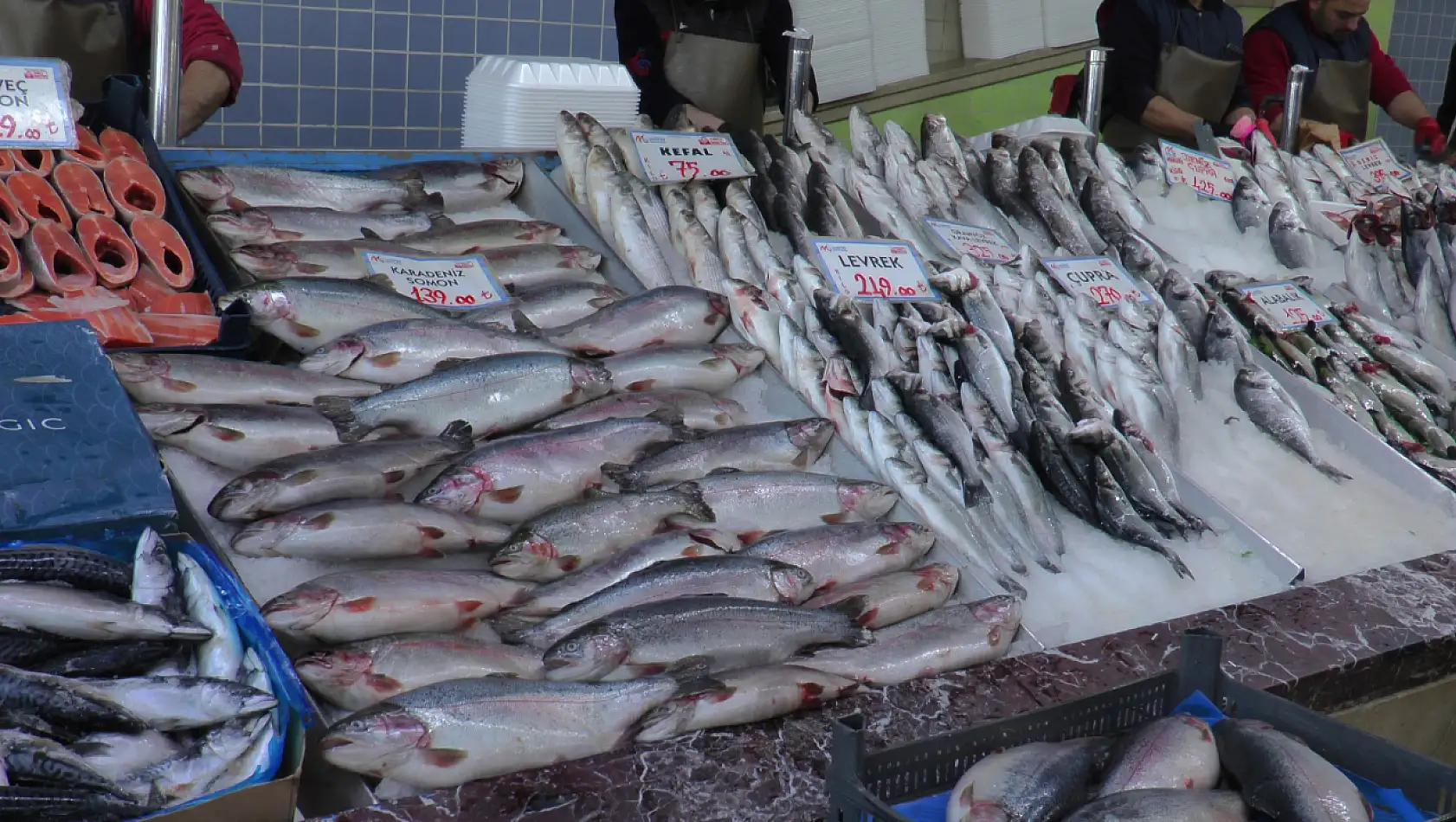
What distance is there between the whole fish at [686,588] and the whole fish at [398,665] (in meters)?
0.09

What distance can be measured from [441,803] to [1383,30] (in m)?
11.8

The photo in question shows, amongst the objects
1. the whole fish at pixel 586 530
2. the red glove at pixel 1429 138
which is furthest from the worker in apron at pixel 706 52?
the red glove at pixel 1429 138

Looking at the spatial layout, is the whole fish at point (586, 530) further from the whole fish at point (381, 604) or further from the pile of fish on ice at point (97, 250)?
the pile of fish on ice at point (97, 250)

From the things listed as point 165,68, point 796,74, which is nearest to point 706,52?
point 796,74

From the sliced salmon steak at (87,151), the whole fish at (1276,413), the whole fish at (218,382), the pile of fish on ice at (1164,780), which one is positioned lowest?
the whole fish at (1276,413)

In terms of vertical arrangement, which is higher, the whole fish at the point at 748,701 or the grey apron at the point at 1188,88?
the grey apron at the point at 1188,88

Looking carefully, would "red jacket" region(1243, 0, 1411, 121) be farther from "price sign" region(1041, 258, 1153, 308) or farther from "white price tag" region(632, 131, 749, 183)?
"white price tag" region(632, 131, 749, 183)

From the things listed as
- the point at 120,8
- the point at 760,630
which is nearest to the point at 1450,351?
the point at 760,630

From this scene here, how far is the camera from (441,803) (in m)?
1.61

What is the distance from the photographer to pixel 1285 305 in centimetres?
378

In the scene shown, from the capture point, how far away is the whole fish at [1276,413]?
314 centimetres

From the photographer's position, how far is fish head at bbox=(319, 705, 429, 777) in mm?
1607

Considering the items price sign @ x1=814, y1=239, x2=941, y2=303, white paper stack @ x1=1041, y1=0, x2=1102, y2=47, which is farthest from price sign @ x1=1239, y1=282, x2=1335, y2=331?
white paper stack @ x1=1041, y1=0, x2=1102, y2=47

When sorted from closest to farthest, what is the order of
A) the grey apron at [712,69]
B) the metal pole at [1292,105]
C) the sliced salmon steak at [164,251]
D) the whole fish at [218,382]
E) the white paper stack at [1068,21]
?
1. the whole fish at [218,382]
2. the sliced salmon steak at [164,251]
3. the grey apron at [712,69]
4. the metal pole at [1292,105]
5. the white paper stack at [1068,21]
